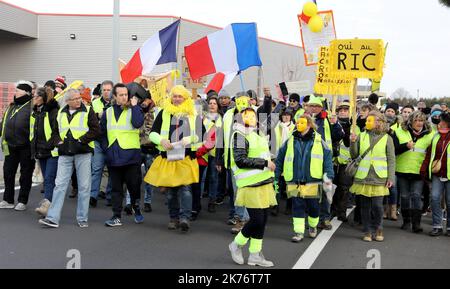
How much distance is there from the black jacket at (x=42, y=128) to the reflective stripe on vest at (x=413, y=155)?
5.15 metres

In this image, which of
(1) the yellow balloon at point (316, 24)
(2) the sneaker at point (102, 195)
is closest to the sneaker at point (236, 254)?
(2) the sneaker at point (102, 195)

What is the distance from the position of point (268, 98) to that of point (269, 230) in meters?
2.92

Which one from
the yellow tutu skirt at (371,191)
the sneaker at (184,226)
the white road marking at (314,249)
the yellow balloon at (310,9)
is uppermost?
the yellow balloon at (310,9)

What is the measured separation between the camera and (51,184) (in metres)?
7.92

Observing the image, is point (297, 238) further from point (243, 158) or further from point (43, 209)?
point (43, 209)

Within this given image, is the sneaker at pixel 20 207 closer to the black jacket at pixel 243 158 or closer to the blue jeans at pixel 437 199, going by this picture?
the black jacket at pixel 243 158

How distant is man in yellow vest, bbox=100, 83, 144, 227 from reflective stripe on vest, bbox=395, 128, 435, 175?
3.92 m

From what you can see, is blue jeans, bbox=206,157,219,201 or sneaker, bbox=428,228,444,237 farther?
blue jeans, bbox=206,157,219,201

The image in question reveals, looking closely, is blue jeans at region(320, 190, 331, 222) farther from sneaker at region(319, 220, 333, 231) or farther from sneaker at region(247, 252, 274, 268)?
sneaker at region(247, 252, 274, 268)

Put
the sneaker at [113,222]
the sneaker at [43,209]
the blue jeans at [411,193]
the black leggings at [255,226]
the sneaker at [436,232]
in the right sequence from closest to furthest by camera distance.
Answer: the black leggings at [255,226] < the sneaker at [113,222] < the sneaker at [43,209] < the sneaker at [436,232] < the blue jeans at [411,193]

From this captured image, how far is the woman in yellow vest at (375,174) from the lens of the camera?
7.40m

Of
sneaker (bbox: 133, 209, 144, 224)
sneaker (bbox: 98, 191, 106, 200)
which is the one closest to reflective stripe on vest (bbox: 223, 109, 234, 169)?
sneaker (bbox: 133, 209, 144, 224)

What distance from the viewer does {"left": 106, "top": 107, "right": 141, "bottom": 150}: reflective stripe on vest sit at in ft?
24.5
